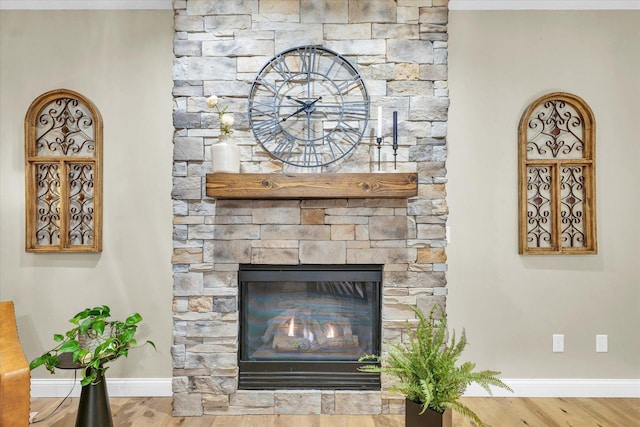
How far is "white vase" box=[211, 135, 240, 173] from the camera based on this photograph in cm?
245

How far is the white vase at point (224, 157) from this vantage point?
2447 mm

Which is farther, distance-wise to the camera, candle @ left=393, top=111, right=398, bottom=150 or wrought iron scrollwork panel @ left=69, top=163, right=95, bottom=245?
wrought iron scrollwork panel @ left=69, top=163, right=95, bottom=245

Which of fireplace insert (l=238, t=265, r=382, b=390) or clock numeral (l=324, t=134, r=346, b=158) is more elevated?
clock numeral (l=324, t=134, r=346, b=158)

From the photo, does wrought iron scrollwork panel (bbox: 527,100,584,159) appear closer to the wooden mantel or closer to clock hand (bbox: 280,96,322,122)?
the wooden mantel

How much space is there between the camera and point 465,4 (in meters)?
2.83

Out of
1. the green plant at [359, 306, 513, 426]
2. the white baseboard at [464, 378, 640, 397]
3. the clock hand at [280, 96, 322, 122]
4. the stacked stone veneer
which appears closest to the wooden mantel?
the stacked stone veneer

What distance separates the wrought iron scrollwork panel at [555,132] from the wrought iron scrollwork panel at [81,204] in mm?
2913

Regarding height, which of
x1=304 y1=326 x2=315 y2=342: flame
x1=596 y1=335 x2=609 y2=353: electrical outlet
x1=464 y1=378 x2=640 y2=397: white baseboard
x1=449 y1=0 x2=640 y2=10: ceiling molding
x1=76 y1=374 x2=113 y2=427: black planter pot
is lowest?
x1=464 y1=378 x2=640 y2=397: white baseboard

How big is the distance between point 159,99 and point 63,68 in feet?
2.18

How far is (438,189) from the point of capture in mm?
2576

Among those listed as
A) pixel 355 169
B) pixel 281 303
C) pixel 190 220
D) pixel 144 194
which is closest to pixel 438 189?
pixel 355 169

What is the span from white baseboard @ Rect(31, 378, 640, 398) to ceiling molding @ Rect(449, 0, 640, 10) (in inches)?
96.7

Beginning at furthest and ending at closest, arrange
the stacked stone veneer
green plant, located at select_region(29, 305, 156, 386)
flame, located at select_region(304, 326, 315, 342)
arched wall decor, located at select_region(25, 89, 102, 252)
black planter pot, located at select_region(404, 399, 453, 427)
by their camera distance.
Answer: arched wall decor, located at select_region(25, 89, 102, 252) < flame, located at select_region(304, 326, 315, 342) < the stacked stone veneer < green plant, located at select_region(29, 305, 156, 386) < black planter pot, located at select_region(404, 399, 453, 427)

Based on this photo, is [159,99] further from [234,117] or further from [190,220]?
[190,220]
